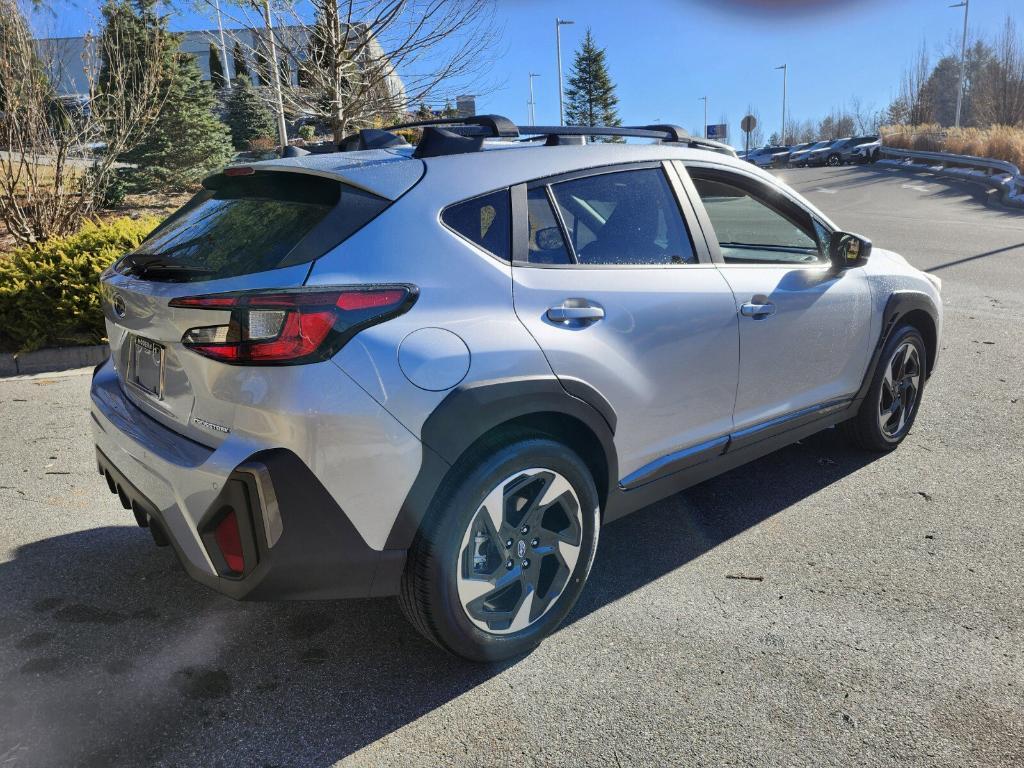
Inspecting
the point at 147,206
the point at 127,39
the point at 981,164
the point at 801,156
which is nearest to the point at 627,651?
the point at 127,39

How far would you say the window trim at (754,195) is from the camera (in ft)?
11.1

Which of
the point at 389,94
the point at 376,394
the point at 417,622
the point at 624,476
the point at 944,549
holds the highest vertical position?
the point at 389,94

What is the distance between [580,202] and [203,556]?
1.77m

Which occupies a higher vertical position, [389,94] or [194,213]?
[389,94]

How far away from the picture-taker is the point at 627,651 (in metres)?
2.83

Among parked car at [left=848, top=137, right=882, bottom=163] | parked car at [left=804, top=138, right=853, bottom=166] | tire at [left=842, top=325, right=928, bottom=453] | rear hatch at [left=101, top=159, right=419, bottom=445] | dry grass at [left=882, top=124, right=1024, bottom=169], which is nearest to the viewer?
rear hatch at [left=101, top=159, right=419, bottom=445]

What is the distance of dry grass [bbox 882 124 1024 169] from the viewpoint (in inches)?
1067

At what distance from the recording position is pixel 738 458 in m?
3.56

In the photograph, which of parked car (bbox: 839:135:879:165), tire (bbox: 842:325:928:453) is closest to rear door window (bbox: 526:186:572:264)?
tire (bbox: 842:325:928:453)

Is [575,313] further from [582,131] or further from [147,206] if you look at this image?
[147,206]

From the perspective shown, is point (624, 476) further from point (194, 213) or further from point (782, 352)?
point (194, 213)

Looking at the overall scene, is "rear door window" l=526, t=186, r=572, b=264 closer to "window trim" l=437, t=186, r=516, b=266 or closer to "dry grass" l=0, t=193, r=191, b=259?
"window trim" l=437, t=186, r=516, b=266

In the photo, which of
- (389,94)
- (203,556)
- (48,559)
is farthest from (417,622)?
(389,94)

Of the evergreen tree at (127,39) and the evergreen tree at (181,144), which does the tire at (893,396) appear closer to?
the evergreen tree at (127,39)
